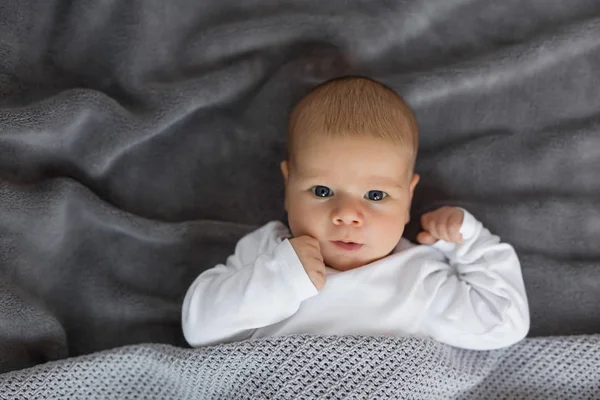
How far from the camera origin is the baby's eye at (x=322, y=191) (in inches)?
56.1

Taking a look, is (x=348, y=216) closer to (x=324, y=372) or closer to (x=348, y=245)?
(x=348, y=245)

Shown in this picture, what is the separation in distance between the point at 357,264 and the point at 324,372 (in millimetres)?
240

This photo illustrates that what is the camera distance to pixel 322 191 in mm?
1429

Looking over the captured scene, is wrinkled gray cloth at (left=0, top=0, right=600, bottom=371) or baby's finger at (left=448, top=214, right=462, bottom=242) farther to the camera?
wrinkled gray cloth at (left=0, top=0, right=600, bottom=371)

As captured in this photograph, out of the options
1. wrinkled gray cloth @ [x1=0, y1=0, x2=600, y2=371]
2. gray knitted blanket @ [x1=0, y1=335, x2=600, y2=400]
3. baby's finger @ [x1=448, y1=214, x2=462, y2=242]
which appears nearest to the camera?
gray knitted blanket @ [x1=0, y1=335, x2=600, y2=400]

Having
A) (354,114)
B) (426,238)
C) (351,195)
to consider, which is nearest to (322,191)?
(351,195)

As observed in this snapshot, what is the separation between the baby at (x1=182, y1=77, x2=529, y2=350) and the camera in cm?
139

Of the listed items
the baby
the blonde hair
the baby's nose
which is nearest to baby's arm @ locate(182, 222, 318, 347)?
the baby

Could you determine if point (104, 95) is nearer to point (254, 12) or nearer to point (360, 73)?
point (254, 12)

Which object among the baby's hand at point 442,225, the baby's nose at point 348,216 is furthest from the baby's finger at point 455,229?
the baby's nose at point 348,216

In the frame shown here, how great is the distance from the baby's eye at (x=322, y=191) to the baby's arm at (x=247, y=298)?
12cm

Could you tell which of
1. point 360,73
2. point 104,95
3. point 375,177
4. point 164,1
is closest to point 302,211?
point 375,177

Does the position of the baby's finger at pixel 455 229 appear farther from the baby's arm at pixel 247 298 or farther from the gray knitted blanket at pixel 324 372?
the baby's arm at pixel 247 298

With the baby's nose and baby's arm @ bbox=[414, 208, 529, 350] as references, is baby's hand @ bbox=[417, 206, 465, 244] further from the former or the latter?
the baby's nose
